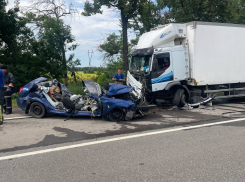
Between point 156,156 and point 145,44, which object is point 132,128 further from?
point 145,44

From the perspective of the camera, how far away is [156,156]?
14.7ft

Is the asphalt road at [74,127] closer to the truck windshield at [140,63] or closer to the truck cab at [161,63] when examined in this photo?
the truck cab at [161,63]

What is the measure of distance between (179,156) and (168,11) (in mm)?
18600

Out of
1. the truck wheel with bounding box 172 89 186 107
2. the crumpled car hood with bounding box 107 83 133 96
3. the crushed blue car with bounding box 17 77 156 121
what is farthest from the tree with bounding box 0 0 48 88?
the truck wheel with bounding box 172 89 186 107

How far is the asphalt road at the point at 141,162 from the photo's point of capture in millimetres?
3650

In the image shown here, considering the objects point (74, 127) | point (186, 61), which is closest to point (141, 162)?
point (74, 127)

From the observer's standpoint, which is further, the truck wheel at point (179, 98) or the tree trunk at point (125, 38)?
the tree trunk at point (125, 38)

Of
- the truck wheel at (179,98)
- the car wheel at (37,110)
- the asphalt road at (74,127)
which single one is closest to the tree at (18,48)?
the asphalt road at (74,127)

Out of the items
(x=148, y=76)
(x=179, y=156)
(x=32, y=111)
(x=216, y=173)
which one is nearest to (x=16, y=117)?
(x=32, y=111)

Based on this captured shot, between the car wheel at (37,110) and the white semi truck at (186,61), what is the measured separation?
11.1 feet

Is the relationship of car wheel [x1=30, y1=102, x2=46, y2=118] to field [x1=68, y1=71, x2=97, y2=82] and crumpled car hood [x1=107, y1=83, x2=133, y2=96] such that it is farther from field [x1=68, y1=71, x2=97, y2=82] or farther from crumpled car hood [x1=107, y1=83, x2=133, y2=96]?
field [x1=68, y1=71, x2=97, y2=82]

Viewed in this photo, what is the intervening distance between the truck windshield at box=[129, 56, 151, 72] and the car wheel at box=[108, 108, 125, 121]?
2759 mm

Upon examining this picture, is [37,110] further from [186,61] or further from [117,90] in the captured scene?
[186,61]

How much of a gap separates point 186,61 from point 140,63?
77.4 inches
